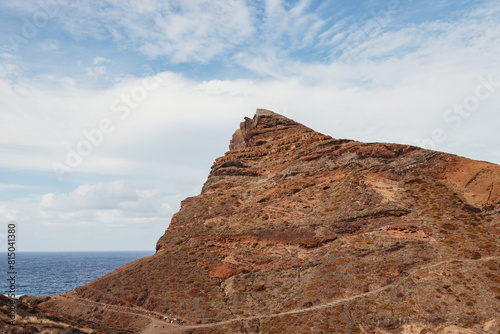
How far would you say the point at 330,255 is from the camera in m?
28.4

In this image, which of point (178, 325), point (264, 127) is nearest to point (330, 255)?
point (178, 325)

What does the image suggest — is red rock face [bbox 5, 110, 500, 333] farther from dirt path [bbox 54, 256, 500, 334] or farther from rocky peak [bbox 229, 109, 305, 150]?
rocky peak [bbox 229, 109, 305, 150]

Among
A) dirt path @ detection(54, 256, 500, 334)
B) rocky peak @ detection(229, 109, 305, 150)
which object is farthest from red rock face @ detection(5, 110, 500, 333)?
rocky peak @ detection(229, 109, 305, 150)

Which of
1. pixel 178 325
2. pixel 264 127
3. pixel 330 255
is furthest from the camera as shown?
pixel 264 127

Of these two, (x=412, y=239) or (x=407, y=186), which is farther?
(x=407, y=186)

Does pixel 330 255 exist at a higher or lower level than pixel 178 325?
higher

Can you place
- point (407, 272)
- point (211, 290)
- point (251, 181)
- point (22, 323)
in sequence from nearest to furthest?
point (22, 323) < point (407, 272) < point (211, 290) < point (251, 181)

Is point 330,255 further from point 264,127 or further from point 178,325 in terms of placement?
point 264,127

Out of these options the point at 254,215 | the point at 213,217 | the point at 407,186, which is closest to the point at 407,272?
the point at 407,186

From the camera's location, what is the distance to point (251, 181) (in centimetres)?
4012

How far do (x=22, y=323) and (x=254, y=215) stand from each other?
2116 centimetres

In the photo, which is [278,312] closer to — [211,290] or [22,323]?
[211,290]

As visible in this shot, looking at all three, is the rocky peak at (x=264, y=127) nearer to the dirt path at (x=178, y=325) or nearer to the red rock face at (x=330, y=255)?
the red rock face at (x=330, y=255)

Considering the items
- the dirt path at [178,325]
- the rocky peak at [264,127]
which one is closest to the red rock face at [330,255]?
the dirt path at [178,325]
